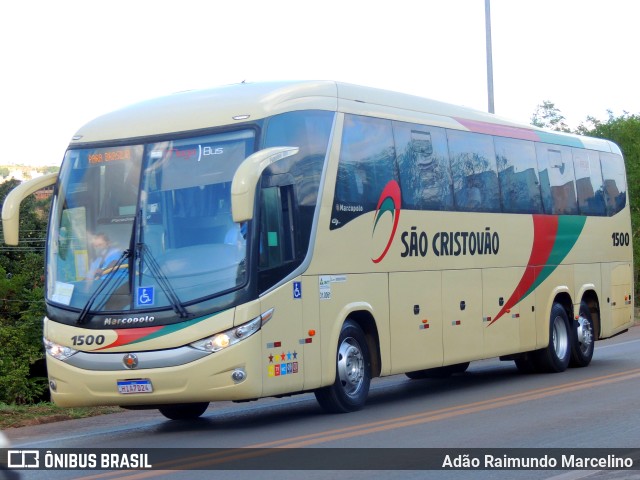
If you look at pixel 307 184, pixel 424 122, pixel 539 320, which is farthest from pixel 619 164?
pixel 307 184

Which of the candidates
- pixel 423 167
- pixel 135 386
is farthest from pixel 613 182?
pixel 135 386

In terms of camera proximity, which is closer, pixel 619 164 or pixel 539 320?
pixel 539 320

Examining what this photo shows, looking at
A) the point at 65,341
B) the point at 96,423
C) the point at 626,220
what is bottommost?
the point at 96,423

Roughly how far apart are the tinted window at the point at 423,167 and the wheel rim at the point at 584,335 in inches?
195

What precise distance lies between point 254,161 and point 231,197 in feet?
1.56

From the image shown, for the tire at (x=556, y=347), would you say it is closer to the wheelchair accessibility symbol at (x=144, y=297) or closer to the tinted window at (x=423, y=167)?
the tinted window at (x=423, y=167)

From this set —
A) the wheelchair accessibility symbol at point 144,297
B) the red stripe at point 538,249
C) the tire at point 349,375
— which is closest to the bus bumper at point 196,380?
the wheelchair accessibility symbol at point 144,297

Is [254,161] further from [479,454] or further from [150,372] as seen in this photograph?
[479,454]

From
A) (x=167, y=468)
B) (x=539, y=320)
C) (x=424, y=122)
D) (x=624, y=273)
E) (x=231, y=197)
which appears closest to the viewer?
(x=167, y=468)

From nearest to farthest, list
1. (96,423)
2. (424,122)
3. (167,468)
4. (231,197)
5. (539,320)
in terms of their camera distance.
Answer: (167,468), (231,197), (96,423), (424,122), (539,320)

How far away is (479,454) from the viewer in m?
9.54

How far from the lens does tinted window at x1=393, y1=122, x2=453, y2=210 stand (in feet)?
48.0

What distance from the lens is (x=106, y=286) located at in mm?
11891

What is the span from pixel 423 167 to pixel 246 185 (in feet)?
15.2
